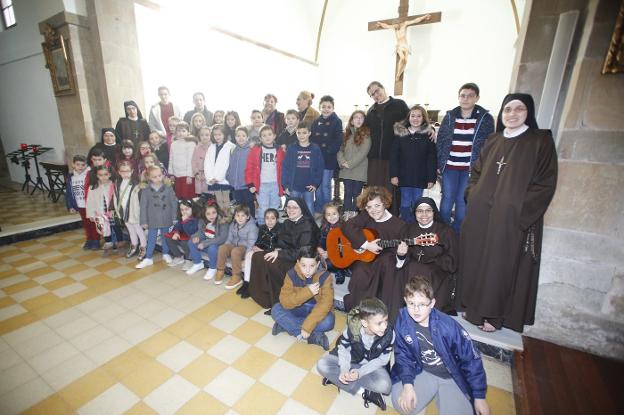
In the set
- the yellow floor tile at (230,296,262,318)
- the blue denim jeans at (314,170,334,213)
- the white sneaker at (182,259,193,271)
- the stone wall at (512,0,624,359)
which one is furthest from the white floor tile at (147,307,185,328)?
the stone wall at (512,0,624,359)

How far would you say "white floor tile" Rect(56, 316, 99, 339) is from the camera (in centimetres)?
318

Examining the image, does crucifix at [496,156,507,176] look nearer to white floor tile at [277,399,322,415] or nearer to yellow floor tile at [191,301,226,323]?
white floor tile at [277,399,322,415]

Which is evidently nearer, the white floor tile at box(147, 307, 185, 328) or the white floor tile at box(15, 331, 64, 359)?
the white floor tile at box(15, 331, 64, 359)

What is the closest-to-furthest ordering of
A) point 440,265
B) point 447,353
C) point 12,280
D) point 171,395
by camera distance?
1. point 447,353
2. point 171,395
3. point 440,265
4. point 12,280

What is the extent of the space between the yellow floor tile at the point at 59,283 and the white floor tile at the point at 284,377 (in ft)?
11.5

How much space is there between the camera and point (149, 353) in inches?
114

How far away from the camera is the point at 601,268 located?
101 inches

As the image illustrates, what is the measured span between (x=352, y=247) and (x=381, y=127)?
184 cm

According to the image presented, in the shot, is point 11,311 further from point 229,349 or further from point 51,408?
point 229,349

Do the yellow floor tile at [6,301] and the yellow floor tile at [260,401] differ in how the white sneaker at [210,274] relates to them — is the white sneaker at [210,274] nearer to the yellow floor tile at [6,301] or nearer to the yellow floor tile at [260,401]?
the yellow floor tile at [260,401]

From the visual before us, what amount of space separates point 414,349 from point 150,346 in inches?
102

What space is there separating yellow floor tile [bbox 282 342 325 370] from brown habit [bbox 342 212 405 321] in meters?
0.64

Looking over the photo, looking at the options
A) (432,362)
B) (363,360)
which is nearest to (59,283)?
(363,360)

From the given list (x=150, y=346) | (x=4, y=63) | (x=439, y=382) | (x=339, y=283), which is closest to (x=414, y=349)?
(x=439, y=382)
